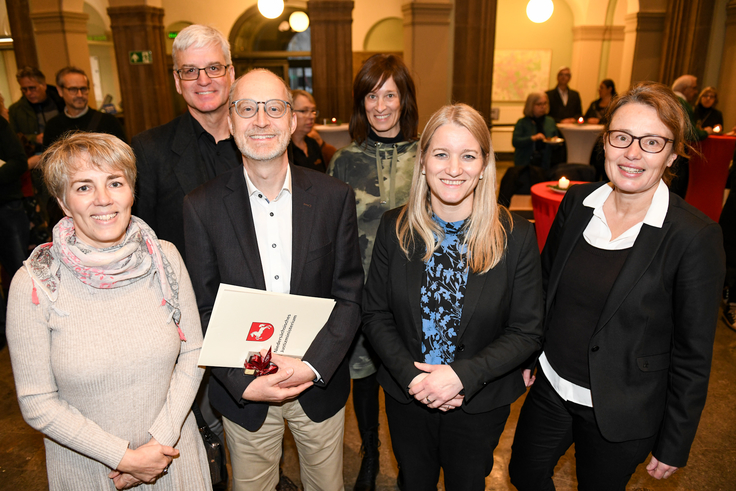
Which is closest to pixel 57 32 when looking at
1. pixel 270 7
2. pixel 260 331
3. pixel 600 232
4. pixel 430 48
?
pixel 270 7

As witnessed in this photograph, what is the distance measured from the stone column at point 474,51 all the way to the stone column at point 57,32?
22.0 ft

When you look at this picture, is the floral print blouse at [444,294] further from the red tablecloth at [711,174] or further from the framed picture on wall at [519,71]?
the framed picture on wall at [519,71]

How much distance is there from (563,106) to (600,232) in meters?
8.11

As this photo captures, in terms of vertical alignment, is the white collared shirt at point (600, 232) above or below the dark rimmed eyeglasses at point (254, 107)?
below

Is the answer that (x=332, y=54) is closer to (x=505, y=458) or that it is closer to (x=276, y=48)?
(x=276, y=48)

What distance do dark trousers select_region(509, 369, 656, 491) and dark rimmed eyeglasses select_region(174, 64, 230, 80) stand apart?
2062 millimetres

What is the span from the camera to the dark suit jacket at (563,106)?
29.2 ft

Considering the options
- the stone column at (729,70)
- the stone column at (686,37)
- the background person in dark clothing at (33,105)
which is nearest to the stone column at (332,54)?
the background person in dark clothing at (33,105)

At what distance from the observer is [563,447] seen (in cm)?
200

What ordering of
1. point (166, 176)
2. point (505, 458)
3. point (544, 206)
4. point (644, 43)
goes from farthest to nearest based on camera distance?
point (644, 43) < point (544, 206) < point (505, 458) < point (166, 176)

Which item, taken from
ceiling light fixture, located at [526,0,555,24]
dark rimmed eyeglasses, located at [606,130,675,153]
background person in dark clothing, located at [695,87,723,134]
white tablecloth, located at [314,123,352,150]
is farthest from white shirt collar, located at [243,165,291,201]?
ceiling light fixture, located at [526,0,555,24]

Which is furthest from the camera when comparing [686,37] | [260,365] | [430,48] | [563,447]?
[686,37]

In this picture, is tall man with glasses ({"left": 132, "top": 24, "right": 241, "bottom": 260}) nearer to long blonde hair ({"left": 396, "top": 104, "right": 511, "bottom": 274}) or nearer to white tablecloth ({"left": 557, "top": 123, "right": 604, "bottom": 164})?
long blonde hair ({"left": 396, "top": 104, "right": 511, "bottom": 274})

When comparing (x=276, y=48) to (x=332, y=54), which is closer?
(x=332, y=54)
